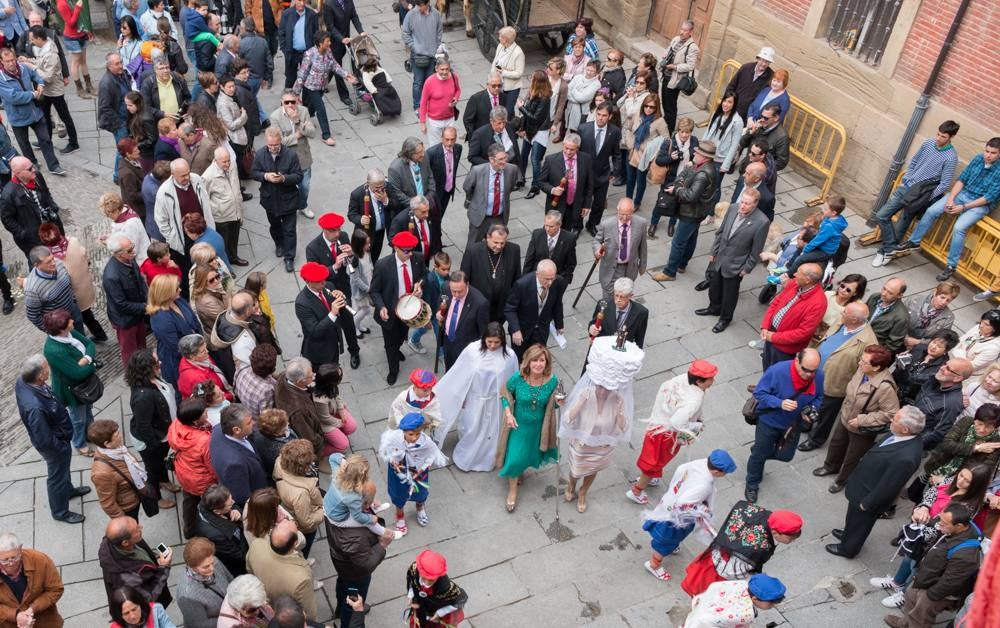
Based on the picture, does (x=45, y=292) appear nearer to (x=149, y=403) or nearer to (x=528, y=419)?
(x=149, y=403)

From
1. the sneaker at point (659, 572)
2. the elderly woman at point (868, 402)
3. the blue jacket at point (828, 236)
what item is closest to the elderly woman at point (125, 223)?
the sneaker at point (659, 572)

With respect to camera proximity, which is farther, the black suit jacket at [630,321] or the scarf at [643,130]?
the scarf at [643,130]

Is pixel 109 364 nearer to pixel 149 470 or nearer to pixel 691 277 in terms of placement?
pixel 149 470

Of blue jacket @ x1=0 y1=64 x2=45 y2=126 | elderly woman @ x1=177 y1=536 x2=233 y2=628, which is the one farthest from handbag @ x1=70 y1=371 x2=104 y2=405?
blue jacket @ x1=0 y1=64 x2=45 y2=126

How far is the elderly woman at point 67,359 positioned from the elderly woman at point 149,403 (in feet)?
2.23

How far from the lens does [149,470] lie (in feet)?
22.8

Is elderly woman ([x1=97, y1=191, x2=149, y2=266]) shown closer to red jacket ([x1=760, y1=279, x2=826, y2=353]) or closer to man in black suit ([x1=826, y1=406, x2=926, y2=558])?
red jacket ([x1=760, y1=279, x2=826, y2=353])

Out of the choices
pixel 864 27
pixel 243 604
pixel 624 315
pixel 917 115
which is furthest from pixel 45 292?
pixel 864 27

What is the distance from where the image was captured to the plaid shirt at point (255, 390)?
6660 millimetres

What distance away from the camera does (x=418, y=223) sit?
28.4 ft

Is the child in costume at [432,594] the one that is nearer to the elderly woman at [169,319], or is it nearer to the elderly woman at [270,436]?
the elderly woman at [270,436]

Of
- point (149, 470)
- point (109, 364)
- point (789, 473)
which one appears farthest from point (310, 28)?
point (789, 473)

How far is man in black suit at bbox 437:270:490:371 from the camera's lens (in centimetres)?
767

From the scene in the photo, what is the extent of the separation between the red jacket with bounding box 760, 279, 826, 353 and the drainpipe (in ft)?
11.8
